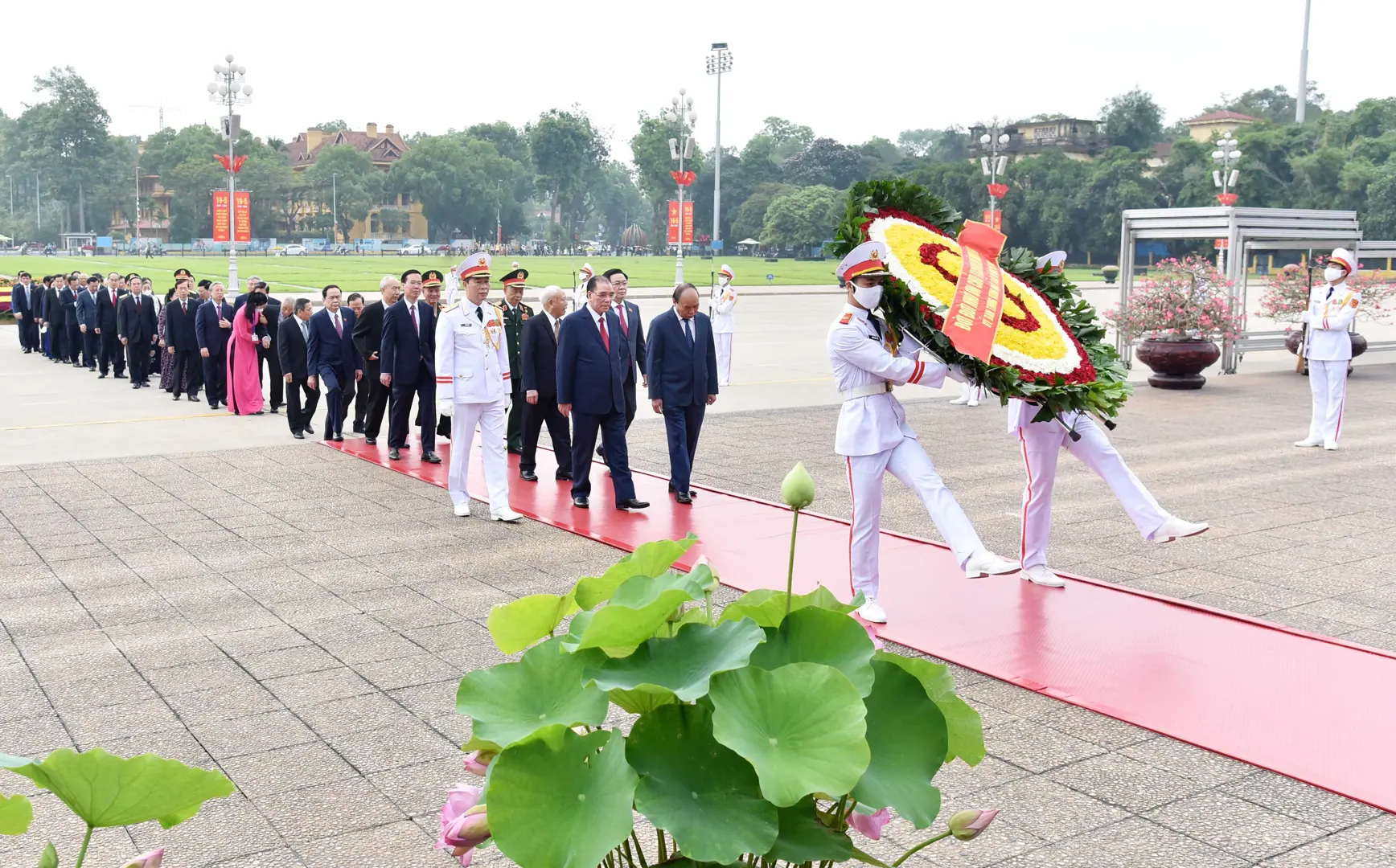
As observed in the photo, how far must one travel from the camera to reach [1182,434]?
46.0 feet

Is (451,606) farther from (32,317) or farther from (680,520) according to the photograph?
(32,317)

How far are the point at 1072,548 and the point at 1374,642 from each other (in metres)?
2.40

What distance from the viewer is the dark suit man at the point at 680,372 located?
1010 cm

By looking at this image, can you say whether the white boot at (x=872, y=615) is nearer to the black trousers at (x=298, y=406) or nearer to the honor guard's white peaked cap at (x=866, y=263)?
the honor guard's white peaked cap at (x=866, y=263)

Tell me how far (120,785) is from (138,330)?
65.4 ft

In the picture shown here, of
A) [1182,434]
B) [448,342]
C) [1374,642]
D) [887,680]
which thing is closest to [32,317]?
[448,342]

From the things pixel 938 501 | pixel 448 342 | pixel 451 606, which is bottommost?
pixel 451 606

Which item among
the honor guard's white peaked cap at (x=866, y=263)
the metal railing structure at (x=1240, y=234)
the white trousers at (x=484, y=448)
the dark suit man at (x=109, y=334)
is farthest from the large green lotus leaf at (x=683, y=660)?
the dark suit man at (x=109, y=334)

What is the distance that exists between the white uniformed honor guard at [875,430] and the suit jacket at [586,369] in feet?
11.0

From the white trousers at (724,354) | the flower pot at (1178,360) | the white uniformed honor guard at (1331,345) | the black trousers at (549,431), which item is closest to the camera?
the black trousers at (549,431)

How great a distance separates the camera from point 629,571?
170cm

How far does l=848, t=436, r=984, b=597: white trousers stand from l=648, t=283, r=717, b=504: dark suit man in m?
3.43

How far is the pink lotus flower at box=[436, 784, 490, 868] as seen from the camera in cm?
151

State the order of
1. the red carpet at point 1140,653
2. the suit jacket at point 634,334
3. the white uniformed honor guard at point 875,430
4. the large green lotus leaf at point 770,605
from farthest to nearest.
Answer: the suit jacket at point 634,334
the white uniformed honor guard at point 875,430
the red carpet at point 1140,653
the large green lotus leaf at point 770,605
